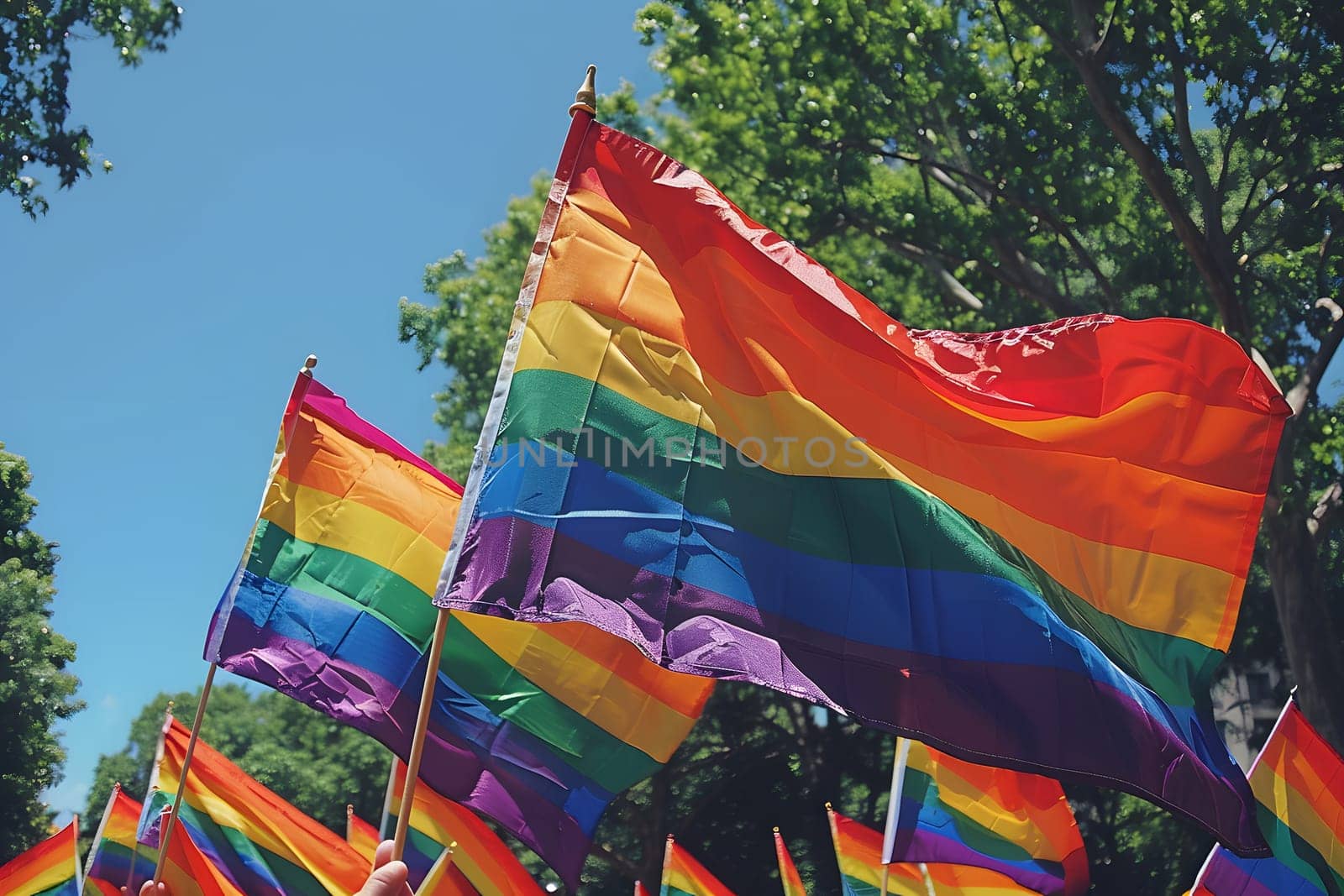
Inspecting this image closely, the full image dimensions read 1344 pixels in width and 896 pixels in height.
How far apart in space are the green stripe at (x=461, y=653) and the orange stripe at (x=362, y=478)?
38 centimetres

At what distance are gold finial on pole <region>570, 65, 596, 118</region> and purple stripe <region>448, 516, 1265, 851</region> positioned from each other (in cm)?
163

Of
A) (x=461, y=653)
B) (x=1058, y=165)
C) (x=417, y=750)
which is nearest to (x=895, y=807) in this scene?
(x=461, y=653)

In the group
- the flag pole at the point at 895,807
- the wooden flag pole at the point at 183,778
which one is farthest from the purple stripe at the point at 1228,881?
the wooden flag pole at the point at 183,778

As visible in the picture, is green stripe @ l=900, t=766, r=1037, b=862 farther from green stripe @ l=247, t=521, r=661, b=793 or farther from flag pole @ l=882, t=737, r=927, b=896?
green stripe @ l=247, t=521, r=661, b=793

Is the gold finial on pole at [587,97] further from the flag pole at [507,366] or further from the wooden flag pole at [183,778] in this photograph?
the wooden flag pole at [183,778]

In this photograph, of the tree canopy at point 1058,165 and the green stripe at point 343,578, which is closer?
the green stripe at point 343,578

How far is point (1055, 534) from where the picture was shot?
5.20 meters

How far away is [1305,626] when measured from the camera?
14109mm

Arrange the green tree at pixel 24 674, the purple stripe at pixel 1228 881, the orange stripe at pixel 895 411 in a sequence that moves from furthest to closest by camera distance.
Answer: the green tree at pixel 24 674, the purple stripe at pixel 1228 881, the orange stripe at pixel 895 411

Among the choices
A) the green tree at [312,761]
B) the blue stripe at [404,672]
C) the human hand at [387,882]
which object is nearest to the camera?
the human hand at [387,882]

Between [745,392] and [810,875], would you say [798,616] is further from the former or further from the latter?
[810,875]

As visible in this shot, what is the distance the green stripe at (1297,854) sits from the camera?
905 cm

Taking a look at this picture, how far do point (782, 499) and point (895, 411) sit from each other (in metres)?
0.68

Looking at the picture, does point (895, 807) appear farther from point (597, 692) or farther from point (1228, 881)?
point (597, 692)
